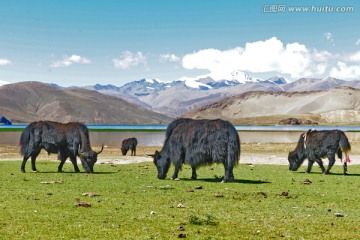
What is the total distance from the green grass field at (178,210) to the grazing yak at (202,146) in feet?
3.42

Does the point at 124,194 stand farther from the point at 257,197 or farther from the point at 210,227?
the point at 210,227

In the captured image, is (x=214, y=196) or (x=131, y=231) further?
(x=214, y=196)

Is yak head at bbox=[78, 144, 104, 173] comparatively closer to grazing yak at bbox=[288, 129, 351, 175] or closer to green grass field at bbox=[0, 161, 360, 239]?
green grass field at bbox=[0, 161, 360, 239]

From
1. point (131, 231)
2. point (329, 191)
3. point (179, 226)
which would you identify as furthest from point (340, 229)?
point (329, 191)

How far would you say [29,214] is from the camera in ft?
39.0

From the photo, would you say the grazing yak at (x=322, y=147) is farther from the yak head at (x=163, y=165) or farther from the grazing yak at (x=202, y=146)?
the yak head at (x=163, y=165)

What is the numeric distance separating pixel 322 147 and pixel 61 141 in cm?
1439

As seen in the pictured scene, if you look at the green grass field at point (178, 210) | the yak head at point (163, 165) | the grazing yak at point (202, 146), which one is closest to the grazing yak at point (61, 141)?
the green grass field at point (178, 210)

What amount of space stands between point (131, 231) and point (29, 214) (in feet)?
10.9

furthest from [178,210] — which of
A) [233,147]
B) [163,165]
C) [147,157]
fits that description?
[147,157]

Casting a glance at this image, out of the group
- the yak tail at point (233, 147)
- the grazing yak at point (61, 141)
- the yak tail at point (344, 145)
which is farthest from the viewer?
the yak tail at point (344, 145)

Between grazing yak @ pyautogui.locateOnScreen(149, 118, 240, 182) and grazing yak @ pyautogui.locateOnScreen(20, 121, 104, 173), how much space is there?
497cm

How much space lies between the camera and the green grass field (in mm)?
10047

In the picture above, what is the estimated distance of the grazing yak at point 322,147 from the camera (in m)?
25.4
